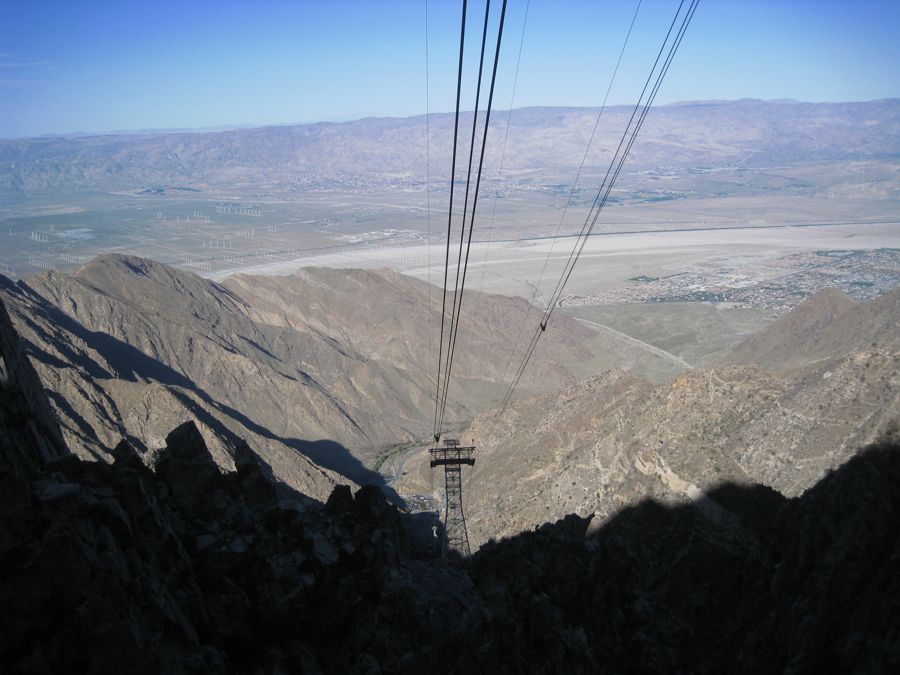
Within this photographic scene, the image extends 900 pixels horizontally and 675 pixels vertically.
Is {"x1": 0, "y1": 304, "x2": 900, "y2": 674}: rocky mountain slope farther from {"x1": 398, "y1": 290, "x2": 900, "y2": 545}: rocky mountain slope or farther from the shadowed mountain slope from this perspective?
the shadowed mountain slope

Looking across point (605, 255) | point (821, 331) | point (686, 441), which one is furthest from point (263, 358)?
point (605, 255)

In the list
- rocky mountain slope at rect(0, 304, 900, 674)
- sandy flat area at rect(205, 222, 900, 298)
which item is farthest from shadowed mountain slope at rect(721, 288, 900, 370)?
sandy flat area at rect(205, 222, 900, 298)

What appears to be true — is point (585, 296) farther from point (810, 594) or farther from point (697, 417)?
point (810, 594)

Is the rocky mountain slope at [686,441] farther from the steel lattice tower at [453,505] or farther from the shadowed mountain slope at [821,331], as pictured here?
the shadowed mountain slope at [821,331]

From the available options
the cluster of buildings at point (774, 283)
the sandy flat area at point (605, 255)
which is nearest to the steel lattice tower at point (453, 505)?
the cluster of buildings at point (774, 283)

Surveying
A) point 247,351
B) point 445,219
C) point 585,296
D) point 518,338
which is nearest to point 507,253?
point 585,296

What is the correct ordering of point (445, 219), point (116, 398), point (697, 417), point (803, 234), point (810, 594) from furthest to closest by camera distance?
1. point (445, 219)
2. point (803, 234)
3. point (116, 398)
4. point (697, 417)
5. point (810, 594)
